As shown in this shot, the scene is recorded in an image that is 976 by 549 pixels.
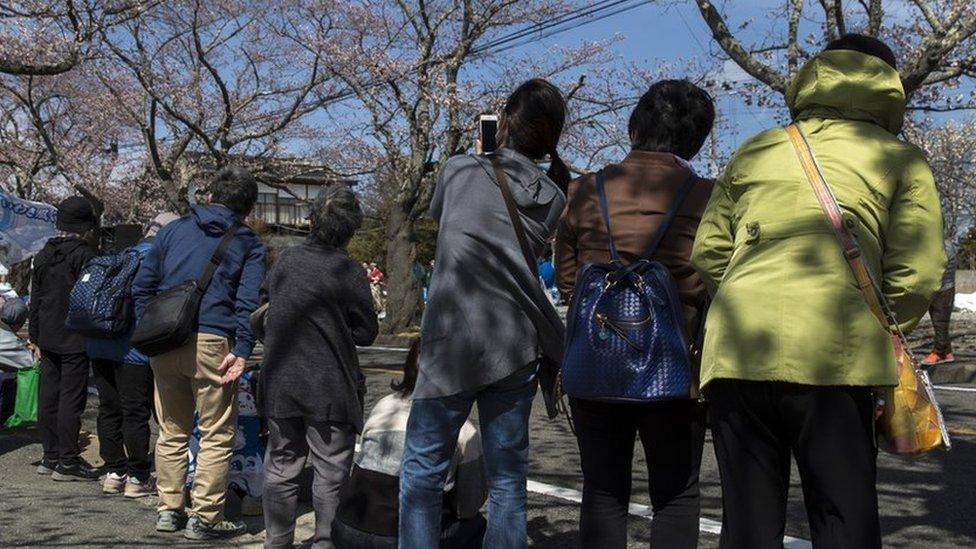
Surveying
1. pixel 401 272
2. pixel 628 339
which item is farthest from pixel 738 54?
pixel 401 272

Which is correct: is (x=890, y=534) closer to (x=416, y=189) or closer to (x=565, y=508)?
(x=565, y=508)

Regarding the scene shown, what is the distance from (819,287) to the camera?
2191mm

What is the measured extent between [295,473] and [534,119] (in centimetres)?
174

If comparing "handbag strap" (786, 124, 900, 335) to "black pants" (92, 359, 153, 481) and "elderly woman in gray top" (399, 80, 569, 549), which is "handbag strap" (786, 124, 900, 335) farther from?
"black pants" (92, 359, 153, 481)

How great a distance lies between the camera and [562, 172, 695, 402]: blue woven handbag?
2.63m

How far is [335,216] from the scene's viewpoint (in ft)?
13.2

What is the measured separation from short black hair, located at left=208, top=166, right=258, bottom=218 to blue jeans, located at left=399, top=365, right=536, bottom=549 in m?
2.00

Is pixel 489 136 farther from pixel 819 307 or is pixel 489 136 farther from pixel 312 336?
pixel 819 307

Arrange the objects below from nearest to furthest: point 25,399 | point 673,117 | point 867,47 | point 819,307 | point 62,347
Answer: point 819,307
point 867,47
point 673,117
point 62,347
point 25,399

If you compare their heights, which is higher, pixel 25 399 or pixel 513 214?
pixel 513 214

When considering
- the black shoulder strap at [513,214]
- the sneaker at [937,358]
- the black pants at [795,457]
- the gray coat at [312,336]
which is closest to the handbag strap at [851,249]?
the black pants at [795,457]

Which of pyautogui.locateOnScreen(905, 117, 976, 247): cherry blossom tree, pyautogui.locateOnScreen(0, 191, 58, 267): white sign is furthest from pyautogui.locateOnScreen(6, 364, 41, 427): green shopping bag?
pyautogui.locateOnScreen(905, 117, 976, 247): cherry blossom tree

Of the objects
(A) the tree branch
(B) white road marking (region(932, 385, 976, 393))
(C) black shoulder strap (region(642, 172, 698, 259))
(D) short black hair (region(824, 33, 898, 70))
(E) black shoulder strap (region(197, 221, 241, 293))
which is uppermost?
(A) the tree branch

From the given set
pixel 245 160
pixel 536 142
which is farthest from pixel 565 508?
pixel 245 160
